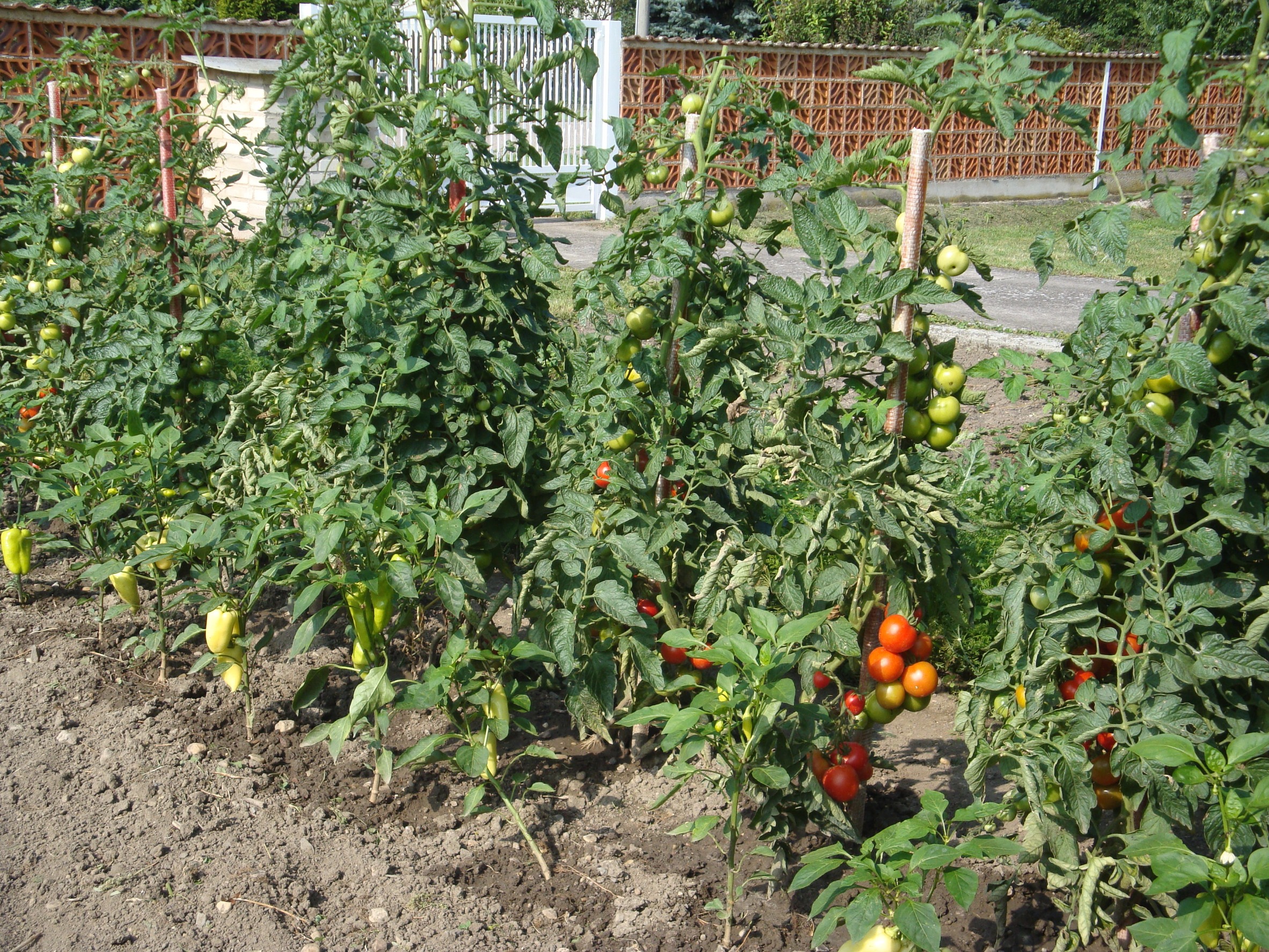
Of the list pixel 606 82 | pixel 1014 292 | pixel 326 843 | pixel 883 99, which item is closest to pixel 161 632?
pixel 326 843

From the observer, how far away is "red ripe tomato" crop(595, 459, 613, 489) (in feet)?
7.74

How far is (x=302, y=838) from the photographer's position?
2.32 metres

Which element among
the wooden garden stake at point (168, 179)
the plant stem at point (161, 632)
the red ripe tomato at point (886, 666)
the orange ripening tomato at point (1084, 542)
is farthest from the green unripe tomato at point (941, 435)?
the wooden garden stake at point (168, 179)

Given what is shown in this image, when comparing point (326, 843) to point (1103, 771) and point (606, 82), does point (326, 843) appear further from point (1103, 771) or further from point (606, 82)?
point (606, 82)

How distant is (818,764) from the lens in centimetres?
206

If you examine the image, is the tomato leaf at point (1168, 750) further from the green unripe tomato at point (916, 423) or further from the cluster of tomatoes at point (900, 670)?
the green unripe tomato at point (916, 423)

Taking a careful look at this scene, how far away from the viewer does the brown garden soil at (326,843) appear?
81.0 inches

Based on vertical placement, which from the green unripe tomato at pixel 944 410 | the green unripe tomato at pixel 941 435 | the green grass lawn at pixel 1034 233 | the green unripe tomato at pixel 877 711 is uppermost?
the green unripe tomato at pixel 944 410

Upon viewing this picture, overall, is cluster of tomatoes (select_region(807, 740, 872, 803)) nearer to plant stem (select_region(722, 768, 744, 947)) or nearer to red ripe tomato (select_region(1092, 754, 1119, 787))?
plant stem (select_region(722, 768, 744, 947))

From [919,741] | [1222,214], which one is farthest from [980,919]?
[1222,214]

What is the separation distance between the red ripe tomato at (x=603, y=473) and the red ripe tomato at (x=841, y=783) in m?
0.76

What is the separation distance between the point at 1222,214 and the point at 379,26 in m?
1.84

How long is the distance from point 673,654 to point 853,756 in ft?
1.59

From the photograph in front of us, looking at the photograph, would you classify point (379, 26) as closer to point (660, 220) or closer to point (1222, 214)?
point (660, 220)
